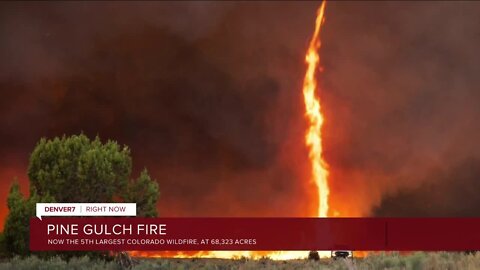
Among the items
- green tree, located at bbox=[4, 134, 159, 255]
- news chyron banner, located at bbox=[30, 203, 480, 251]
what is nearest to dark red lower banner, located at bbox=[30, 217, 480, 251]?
news chyron banner, located at bbox=[30, 203, 480, 251]

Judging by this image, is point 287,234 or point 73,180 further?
point 73,180

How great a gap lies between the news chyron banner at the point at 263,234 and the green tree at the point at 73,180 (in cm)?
1013

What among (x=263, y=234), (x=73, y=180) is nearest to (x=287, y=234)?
(x=263, y=234)

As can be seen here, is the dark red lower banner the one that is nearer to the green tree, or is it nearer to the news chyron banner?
the news chyron banner

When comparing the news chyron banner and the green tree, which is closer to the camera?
the news chyron banner

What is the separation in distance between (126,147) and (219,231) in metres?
16.3

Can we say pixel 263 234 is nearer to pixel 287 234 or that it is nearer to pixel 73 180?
pixel 287 234

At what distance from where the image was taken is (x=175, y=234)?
28.5 meters

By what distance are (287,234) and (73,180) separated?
718 inches

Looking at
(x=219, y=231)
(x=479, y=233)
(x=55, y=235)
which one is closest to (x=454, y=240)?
(x=479, y=233)

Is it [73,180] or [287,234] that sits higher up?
[73,180]

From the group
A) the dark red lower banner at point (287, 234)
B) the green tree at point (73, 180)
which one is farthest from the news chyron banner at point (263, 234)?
the green tree at point (73, 180)

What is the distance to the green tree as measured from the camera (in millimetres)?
40062

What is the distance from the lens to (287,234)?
2758 centimetres
